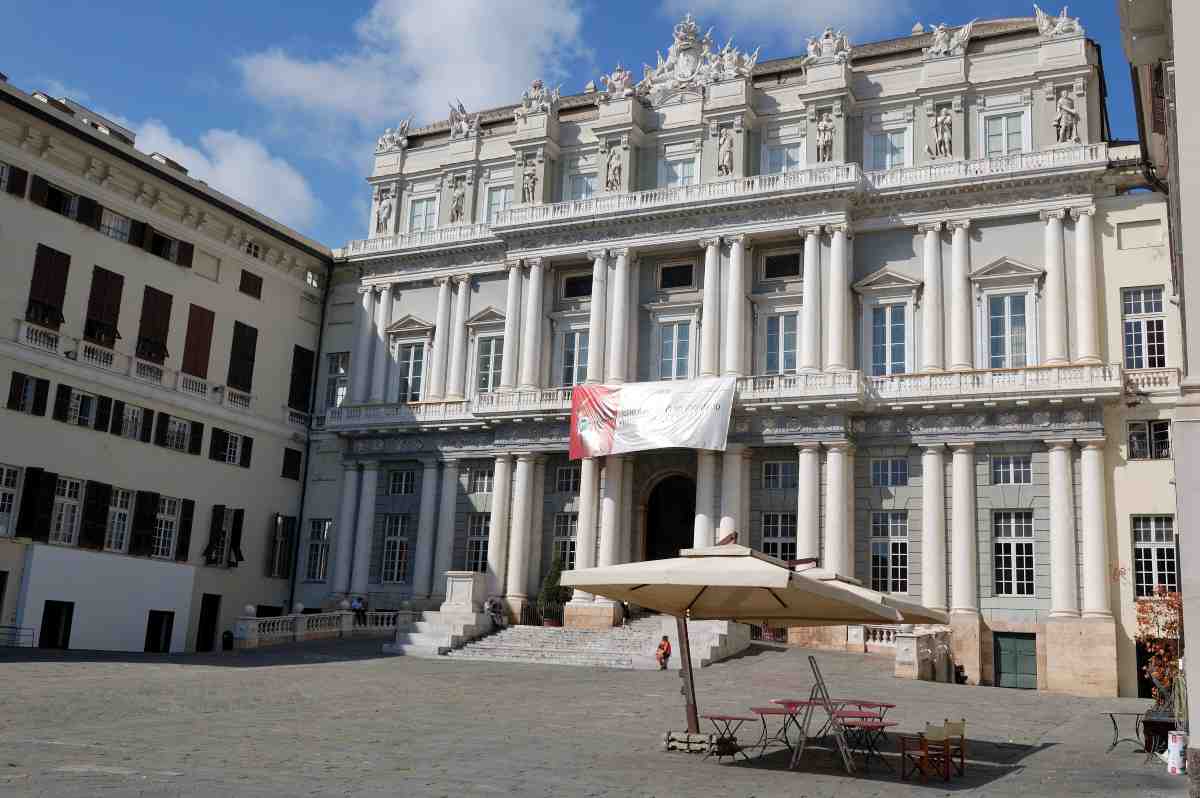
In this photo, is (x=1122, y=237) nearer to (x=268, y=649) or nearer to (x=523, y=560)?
(x=523, y=560)

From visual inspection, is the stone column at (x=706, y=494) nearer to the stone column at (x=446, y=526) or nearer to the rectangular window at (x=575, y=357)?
the rectangular window at (x=575, y=357)

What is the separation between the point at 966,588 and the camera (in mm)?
37781

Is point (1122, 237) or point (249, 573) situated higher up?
point (1122, 237)

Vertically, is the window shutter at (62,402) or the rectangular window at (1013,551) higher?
the window shutter at (62,402)

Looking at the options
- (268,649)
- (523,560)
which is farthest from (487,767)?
(523,560)

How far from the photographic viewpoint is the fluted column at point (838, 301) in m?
40.5

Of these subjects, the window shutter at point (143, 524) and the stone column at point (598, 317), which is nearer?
the window shutter at point (143, 524)

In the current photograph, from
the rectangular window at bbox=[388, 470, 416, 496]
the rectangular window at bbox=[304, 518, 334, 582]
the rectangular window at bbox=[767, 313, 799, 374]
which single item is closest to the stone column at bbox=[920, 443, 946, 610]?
the rectangular window at bbox=[767, 313, 799, 374]

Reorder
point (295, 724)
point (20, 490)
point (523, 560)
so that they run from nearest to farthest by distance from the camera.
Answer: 1. point (295, 724)
2. point (20, 490)
3. point (523, 560)

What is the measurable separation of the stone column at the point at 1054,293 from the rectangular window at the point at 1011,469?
320 centimetres

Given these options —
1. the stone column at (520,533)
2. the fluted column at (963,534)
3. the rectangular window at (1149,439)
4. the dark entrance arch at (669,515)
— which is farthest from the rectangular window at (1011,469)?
the stone column at (520,533)

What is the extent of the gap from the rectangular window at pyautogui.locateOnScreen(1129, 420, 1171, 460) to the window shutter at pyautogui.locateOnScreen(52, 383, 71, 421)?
33.8 meters

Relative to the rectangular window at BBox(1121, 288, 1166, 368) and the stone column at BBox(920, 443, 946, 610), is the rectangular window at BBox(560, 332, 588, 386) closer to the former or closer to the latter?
the stone column at BBox(920, 443, 946, 610)

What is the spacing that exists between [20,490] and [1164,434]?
35292 millimetres
